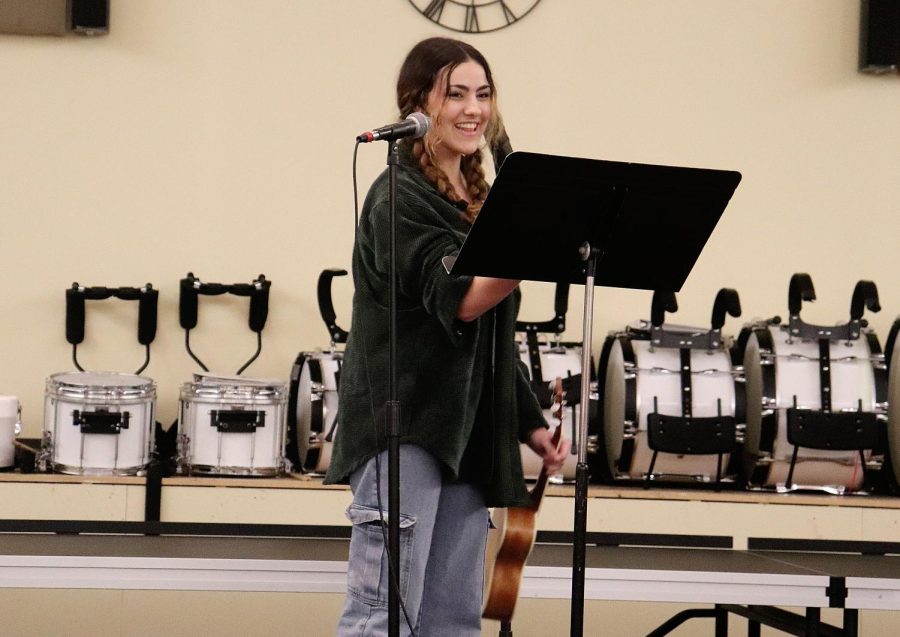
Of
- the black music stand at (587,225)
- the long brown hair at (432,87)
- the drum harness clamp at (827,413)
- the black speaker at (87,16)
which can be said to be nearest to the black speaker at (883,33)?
the drum harness clamp at (827,413)

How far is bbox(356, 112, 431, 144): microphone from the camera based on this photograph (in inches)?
90.4

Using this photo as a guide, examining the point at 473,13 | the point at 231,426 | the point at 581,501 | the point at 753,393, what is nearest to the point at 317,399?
the point at 231,426

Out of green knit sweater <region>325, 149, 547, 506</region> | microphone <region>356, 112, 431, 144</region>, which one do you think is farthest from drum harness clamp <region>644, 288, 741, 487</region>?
microphone <region>356, 112, 431, 144</region>

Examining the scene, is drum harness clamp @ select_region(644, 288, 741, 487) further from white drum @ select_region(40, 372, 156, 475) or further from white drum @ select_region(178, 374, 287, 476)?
white drum @ select_region(40, 372, 156, 475)

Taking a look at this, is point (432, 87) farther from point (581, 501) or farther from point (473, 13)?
point (473, 13)

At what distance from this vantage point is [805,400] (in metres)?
4.95

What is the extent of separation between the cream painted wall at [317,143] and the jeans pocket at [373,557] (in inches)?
121

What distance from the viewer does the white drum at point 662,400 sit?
16.1 feet

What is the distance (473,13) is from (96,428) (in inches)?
94.0

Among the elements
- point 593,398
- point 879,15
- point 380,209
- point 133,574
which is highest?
point 879,15

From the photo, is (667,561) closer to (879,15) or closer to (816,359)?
(816,359)

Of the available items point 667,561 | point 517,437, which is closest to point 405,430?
point 517,437

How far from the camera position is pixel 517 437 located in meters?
2.61

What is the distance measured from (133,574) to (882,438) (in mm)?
3023
